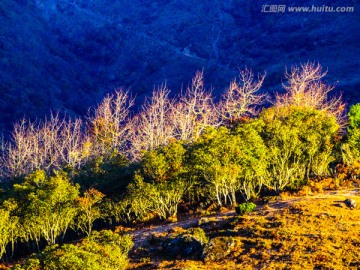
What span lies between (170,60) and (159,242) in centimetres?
10078

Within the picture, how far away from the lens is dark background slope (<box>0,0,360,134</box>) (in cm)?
10788

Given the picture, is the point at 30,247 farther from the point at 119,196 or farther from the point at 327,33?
the point at 327,33

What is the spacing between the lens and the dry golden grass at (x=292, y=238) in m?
22.3

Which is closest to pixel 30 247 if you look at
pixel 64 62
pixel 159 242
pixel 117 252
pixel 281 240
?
pixel 159 242

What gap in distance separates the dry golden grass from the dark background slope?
64.4 m

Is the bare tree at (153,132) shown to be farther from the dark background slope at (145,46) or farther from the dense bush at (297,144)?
the dark background slope at (145,46)

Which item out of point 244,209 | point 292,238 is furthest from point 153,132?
point 292,238

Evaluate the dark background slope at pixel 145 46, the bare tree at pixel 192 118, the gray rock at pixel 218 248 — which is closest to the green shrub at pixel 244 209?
the gray rock at pixel 218 248

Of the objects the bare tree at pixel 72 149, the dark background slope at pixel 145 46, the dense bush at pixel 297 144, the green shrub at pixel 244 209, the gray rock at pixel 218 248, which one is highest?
the dark background slope at pixel 145 46

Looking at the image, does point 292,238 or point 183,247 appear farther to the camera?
point 183,247

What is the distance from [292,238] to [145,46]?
116657 millimetres

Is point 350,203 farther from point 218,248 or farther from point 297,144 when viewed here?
point 218,248

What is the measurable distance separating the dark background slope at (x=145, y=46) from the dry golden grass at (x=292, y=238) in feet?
211

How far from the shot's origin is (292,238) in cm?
2509
